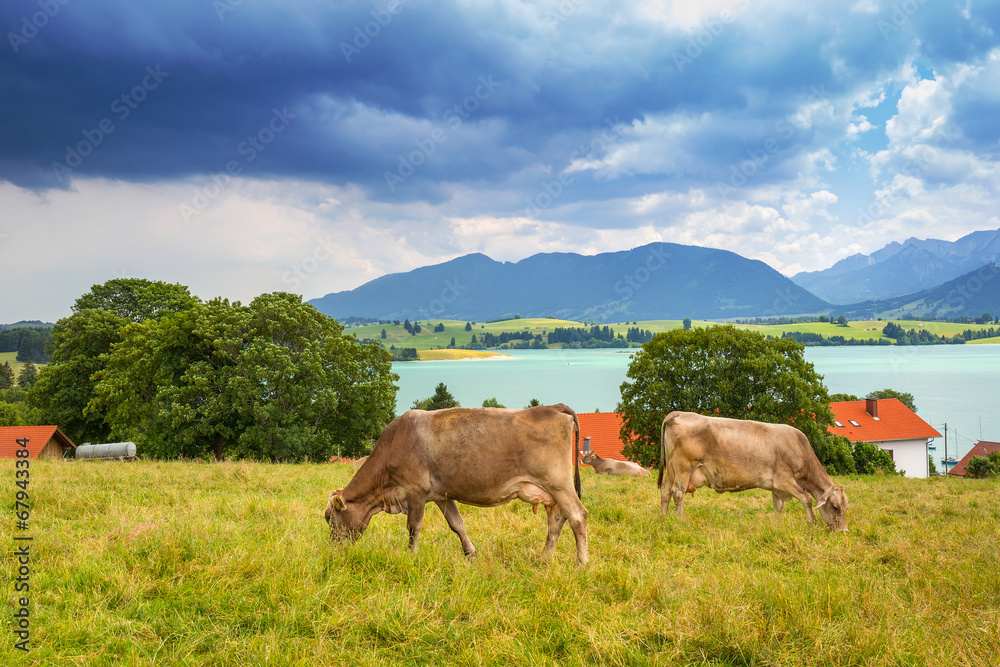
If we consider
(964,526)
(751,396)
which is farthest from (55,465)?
(751,396)

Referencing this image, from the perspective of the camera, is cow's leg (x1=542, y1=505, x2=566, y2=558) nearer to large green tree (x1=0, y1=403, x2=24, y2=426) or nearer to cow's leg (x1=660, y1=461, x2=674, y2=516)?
cow's leg (x1=660, y1=461, x2=674, y2=516)

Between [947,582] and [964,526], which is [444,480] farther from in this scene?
[964,526]

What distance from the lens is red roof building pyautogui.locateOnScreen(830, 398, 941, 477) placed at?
5356 cm

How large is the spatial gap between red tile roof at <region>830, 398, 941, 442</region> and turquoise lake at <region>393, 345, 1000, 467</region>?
21.6 meters

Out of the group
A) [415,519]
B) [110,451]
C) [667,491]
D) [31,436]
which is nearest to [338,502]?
[415,519]

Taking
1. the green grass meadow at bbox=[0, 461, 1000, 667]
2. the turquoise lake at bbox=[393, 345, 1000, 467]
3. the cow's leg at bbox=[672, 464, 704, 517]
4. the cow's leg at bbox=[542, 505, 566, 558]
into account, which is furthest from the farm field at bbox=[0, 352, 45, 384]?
the cow's leg at bbox=[542, 505, 566, 558]

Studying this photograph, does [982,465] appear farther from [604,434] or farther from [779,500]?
[779,500]

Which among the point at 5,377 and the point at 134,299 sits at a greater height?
the point at 134,299

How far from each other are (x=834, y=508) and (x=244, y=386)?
934 inches

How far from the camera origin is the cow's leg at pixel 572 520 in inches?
255

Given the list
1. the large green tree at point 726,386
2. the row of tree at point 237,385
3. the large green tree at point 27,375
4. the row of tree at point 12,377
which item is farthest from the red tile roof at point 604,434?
the row of tree at point 12,377

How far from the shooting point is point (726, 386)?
3108 centimetres

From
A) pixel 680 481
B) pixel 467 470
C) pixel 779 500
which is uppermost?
pixel 467 470

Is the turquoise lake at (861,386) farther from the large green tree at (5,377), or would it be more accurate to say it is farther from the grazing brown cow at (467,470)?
the large green tree at (5,377)
